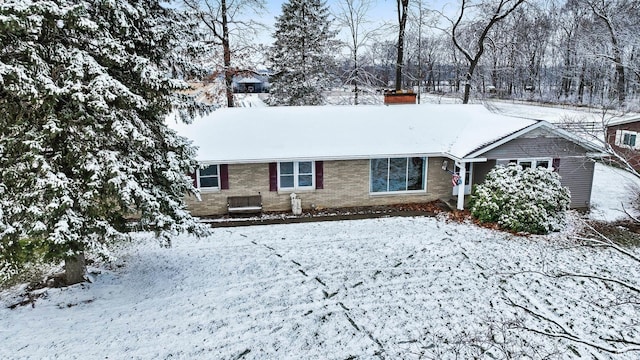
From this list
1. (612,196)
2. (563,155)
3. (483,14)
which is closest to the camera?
(563,155)

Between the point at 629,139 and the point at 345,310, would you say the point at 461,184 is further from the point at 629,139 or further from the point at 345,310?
the point at 629,139

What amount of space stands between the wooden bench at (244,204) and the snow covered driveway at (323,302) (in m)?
2.62

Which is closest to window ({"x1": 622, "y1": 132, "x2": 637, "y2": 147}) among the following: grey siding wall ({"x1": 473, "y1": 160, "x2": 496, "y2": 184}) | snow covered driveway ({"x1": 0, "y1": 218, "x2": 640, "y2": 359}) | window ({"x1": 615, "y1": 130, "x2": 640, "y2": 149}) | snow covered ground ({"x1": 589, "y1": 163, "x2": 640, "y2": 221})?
window ({"x1": 615, "y1": 130, "x2": 640, "y2": 149})

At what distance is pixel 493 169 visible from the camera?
1591cm

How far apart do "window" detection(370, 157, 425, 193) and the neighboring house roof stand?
66 cm

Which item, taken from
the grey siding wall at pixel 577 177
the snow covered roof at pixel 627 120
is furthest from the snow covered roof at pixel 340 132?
the snow covered roof at pixel 627 120

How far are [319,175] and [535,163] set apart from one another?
862cm

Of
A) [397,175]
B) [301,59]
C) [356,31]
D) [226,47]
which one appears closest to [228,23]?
[226,47]

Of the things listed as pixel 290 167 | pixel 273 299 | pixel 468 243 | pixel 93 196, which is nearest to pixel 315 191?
pixel 290 167

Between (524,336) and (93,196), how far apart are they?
30.0ft

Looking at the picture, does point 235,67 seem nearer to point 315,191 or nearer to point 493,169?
point 315,191

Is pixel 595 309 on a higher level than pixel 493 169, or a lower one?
lower

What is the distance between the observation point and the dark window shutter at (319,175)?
650 inches

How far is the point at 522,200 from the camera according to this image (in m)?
14.4
